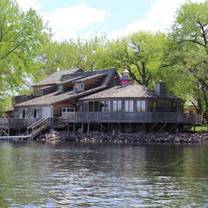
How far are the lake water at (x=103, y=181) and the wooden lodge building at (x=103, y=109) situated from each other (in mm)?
27471

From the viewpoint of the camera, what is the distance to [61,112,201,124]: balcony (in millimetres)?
68225

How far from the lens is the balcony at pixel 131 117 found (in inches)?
2686

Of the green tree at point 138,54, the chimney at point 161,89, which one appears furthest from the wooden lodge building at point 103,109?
the green tree at point 138,54

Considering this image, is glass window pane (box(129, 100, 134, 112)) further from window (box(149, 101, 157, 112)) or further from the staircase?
the staircase

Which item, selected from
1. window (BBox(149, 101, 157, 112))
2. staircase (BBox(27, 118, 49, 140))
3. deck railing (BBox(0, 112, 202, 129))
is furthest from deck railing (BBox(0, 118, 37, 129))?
window (BBox(149, 101, 157, 112))

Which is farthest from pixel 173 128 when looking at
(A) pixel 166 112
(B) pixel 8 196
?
(B) pixel 8 196

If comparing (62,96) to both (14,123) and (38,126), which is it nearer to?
(38,126)

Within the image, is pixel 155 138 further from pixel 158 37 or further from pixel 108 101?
pixel 158 37

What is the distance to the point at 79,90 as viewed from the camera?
8088cm

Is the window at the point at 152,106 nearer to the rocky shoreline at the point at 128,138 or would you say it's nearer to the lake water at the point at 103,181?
the rocky shoreline at the point at 128,138

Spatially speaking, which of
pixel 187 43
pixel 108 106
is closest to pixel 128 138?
pixel 108 106

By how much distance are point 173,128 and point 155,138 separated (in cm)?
760

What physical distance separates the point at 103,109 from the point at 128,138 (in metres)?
8.31

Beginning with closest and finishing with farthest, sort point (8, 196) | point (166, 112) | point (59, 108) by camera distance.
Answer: point (8, 196), point (166, 112), point (59, 108)
